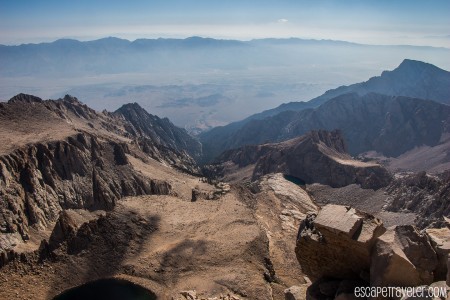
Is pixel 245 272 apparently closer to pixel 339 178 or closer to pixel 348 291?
pixel 348 291

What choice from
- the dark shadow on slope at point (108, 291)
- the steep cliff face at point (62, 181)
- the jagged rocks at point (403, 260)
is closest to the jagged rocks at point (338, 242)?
the jagged rocks at point (403, 260)

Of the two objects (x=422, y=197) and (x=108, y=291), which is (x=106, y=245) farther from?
(x=422, y=197)

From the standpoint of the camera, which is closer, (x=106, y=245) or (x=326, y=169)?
(x=106, y=245)

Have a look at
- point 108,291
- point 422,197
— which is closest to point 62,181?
point 108,291

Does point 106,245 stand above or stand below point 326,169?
above

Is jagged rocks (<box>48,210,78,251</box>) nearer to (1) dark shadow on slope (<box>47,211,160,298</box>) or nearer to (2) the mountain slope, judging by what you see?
(1) dark shadow on slope (<box>47,211,160,298</box>)

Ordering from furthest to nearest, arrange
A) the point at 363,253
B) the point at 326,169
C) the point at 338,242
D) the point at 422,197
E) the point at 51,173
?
the point at 326,169 < the point at 422,197 < the point at 51,173 < the point at 338,242 < the point at 363,253

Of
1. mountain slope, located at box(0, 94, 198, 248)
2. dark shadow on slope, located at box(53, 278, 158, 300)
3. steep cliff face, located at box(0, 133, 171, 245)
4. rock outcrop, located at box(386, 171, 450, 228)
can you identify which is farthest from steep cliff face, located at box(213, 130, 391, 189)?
dark shadow on slope, located at box(53, 278, 158, 300)

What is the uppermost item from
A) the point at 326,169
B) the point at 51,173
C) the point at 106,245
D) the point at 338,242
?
the point at 338,242
